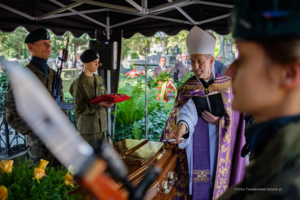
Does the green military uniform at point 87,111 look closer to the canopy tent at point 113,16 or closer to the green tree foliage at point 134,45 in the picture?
the canopy tent at point 113,16

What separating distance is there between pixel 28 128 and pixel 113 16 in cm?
327

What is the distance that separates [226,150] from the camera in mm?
2457

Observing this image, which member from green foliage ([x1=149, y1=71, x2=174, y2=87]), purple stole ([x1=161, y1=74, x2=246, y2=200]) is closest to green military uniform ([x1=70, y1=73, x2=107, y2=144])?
purple stole ([x1=161, y1=74, x2=246, y2=200])

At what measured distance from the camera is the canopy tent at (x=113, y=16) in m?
3.87

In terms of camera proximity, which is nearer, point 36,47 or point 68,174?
point 68,174

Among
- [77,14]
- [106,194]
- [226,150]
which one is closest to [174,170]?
[226,150]

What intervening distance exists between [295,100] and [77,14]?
4811 millimetres

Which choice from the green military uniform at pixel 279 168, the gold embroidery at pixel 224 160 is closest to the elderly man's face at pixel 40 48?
the gold embroidery at pixel 224 160

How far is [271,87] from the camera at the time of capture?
0.48m

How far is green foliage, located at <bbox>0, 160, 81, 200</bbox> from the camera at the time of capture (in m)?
1.04

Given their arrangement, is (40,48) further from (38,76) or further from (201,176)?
(201,176)

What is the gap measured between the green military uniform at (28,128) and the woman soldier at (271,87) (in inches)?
103

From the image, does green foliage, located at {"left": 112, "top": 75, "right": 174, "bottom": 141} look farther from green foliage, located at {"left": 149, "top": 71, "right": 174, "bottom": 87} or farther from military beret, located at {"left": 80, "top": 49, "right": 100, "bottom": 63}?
military beret, located at {"left": 80, "top": 49, "right": 100, "bottom": 63}

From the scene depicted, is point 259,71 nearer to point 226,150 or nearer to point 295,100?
point 295,100
